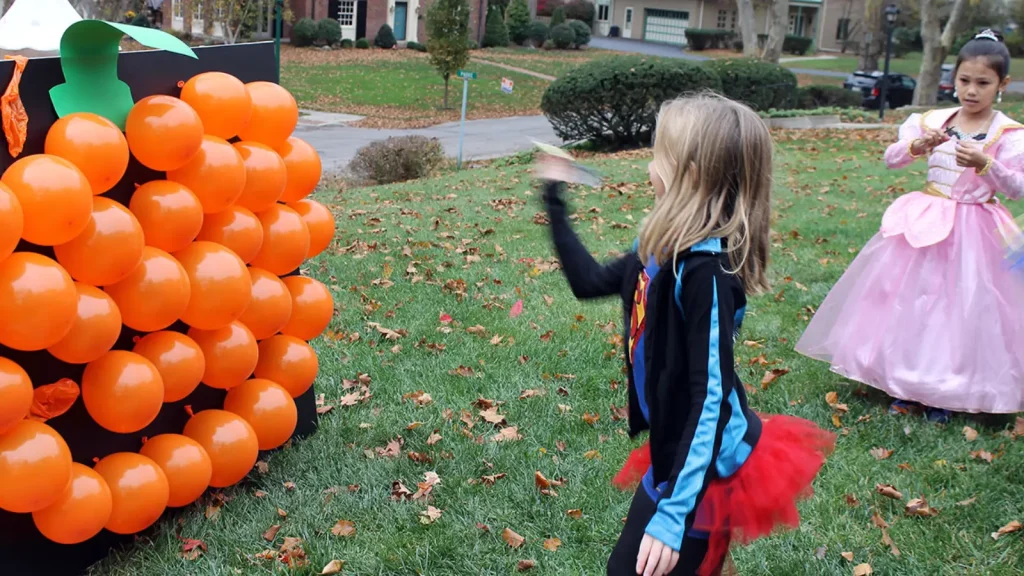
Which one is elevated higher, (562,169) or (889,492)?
(562,169)

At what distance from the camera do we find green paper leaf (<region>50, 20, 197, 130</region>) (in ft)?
9.54

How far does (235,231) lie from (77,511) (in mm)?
1129

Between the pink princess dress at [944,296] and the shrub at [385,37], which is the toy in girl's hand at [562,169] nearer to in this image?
the pink princess dress at [944,296]

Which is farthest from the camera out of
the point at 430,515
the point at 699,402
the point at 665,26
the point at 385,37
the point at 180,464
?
the point at 665,26

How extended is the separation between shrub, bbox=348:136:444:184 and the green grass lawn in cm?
623

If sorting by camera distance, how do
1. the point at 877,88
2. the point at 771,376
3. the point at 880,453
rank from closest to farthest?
1. the point at 880,453
2. the point at 771,376
3. the point at 877,88

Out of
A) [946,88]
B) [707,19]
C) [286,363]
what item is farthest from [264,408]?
[707,19]

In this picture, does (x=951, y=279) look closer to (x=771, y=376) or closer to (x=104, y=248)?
(x=771, y=376)

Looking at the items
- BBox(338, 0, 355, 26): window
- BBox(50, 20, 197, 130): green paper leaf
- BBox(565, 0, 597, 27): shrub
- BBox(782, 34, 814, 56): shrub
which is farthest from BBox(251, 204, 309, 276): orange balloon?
BBox(565, 0, 597, 27): shrub

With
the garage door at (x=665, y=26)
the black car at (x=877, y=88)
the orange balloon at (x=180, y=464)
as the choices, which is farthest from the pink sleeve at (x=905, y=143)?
Answer: the garage door at (x=665, y=26)

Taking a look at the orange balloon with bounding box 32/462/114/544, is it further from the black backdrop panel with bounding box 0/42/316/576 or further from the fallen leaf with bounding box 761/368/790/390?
the fallen leaf with bounding box 761/368/790/390

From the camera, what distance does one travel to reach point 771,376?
496 centimetres

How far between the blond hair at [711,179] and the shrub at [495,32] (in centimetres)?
4653

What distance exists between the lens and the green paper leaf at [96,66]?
9.54 feet
